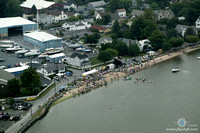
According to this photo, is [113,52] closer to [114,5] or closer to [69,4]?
[114,5]

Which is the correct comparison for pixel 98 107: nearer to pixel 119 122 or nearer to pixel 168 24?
pixel 119 122

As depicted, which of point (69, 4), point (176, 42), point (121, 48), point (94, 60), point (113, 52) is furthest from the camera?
point (69, 4)

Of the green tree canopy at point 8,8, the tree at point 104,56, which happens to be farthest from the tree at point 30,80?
the green tree canopy at point 8,8

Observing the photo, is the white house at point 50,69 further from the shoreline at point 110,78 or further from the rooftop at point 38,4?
the rooftop at point 38,4

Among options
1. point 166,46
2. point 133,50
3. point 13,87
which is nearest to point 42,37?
point 133,50

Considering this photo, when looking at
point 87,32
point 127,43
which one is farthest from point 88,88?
point 87,32

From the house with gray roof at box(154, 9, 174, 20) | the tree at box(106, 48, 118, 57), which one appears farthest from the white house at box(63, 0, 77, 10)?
the tree at box(106, 48, 118, 57)
